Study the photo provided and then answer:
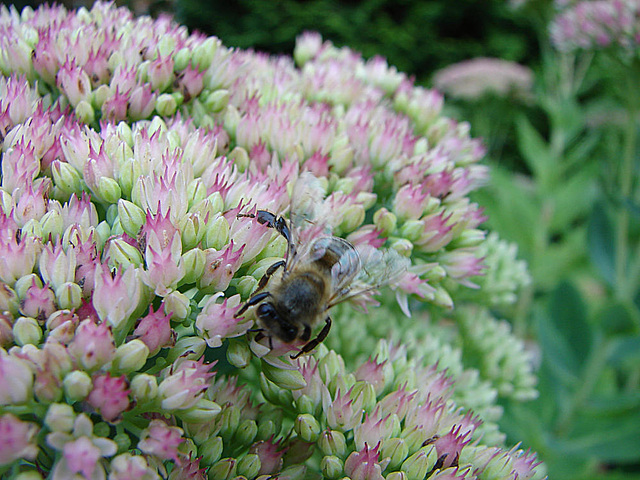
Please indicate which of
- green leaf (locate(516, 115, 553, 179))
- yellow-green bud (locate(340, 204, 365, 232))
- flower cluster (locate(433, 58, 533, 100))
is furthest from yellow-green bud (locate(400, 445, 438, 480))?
flower cluster (locate(433, 58, 533, 100))

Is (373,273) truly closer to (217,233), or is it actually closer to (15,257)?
(217,233)

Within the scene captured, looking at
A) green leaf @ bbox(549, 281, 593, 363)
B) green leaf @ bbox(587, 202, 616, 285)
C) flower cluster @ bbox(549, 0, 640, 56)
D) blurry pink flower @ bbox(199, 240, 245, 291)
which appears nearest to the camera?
blurry pink flower @ bbox(199, 240, 245, 291)

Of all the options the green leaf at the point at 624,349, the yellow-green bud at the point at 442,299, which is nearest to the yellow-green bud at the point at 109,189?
the yellow-green bud at the point at 442,299

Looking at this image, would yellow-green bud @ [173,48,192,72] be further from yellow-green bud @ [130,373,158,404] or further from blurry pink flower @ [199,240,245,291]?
yellow-green bud @ [130,373,158,404]

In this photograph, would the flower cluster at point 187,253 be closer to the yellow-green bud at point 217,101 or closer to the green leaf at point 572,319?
the yellow-green bud at point 217,101

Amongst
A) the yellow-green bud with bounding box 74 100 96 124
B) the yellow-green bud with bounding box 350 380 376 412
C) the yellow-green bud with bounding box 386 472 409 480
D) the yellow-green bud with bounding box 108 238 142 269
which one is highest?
the yellow-green bud with bounding box 74 100 96 124

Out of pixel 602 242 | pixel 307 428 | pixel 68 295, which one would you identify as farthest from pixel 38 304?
pixel 602 242

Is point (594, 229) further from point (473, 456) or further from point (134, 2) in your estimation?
point (134, 2)
